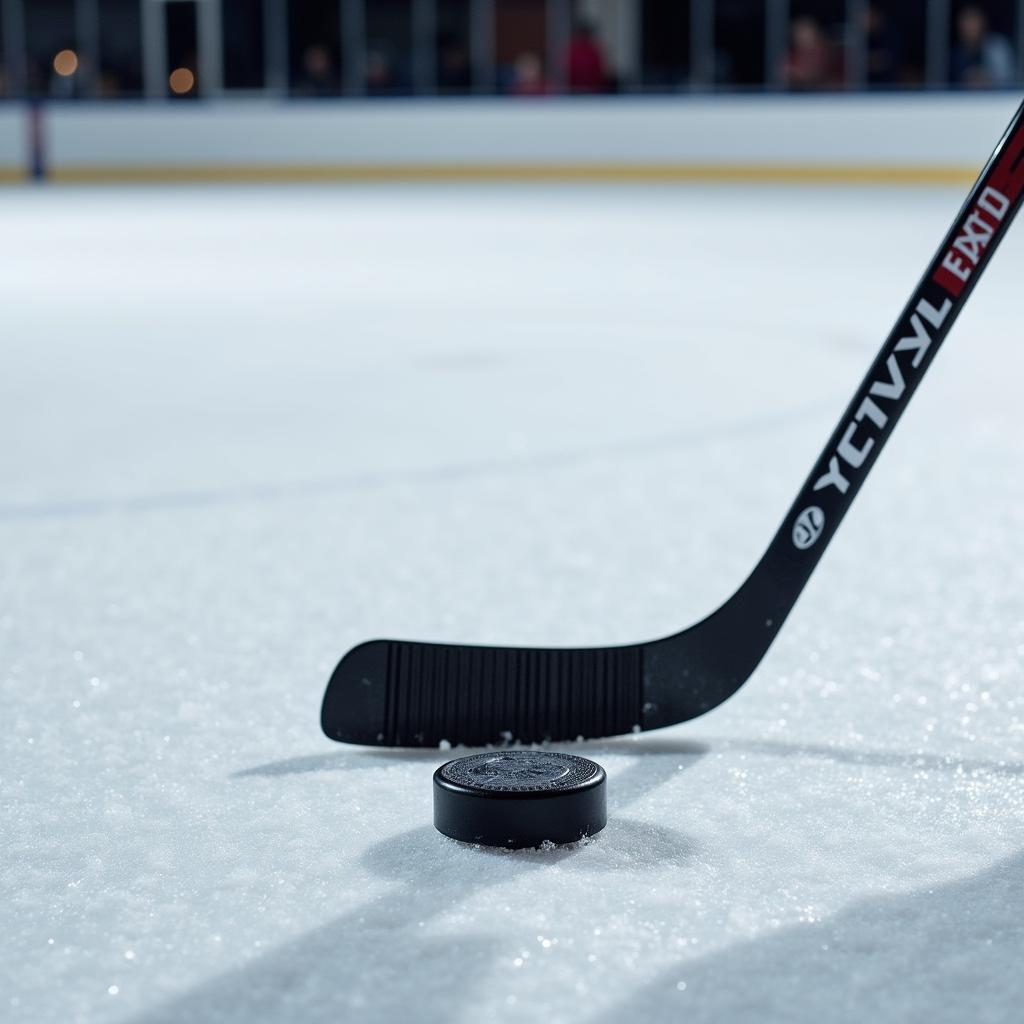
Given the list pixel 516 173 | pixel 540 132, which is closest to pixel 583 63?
pixel 540 132

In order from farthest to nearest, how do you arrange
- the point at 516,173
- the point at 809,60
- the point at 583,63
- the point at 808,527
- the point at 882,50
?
1. the point at 882,50
2. the point at 583,63
3. the point at 809,60
4. the point at 516,173
5. the point at 808,527

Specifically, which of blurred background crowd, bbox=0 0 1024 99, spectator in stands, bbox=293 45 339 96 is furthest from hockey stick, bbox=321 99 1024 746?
spectator in stands, bbox=293 45 339 96

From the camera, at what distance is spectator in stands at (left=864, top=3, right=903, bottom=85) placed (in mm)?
15891

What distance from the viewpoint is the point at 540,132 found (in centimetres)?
1506

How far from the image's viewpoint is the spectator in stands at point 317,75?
17188 millimetres

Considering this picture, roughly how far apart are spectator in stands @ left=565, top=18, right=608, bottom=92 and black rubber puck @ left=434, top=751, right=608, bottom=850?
14.7 metres

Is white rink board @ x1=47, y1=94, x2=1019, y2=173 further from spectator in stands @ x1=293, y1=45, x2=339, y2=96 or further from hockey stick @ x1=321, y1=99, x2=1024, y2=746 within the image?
hockey stick @ x1=321, y1=99, x2=1024, y2=746

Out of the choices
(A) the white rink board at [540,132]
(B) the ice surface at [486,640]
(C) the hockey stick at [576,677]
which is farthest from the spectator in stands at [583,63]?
(C) the hockey stick at [576,677]

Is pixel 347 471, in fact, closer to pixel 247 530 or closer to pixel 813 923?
pixel 247 530

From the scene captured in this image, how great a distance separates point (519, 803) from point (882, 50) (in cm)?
1551

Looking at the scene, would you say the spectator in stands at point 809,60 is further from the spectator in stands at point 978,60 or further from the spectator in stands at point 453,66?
the spectator in stands at point 453,66

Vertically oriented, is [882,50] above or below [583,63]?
above

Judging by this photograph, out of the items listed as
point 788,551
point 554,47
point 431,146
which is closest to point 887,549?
point 788,551

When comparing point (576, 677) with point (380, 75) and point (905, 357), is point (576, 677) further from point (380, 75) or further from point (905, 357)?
point (380, 75)
